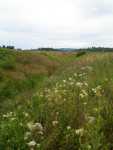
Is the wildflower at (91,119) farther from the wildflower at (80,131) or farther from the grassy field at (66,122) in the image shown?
the wildflower at (80,131)

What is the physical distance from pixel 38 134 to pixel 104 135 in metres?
0.82

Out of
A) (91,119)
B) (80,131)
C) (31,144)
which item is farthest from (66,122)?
(31,144)

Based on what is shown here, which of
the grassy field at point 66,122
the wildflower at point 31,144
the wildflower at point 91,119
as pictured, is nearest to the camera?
the wildflower at point 31,144

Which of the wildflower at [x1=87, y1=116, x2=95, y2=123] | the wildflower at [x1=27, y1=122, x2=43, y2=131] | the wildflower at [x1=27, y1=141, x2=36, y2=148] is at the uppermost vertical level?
the wildflower at [x1=87, y1=116, x2=95, y2=123]

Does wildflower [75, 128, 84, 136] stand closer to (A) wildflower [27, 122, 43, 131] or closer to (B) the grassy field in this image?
(B) the grassy field

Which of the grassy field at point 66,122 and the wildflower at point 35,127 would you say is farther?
the wildflower at point 35,127

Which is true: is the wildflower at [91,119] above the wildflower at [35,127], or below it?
above

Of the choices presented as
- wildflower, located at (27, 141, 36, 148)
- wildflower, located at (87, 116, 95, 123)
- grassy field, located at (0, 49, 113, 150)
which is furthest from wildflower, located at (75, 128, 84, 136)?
wildflower, located at (27, 141, 36, 148)

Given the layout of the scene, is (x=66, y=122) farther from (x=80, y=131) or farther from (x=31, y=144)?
(x=31, y=144)

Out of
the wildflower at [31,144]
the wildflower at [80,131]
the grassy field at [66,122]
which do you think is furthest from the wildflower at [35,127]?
the wildflower at [80,131]

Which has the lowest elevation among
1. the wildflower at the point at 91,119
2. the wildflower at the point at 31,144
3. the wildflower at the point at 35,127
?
the wildflower at the point at 31,144

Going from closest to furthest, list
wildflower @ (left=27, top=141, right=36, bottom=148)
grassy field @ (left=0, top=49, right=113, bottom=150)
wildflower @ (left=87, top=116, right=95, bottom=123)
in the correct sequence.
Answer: wildflower @ (left=27, top=141, right=36, bottom=148)
grassy field @ (left=0, top=49, right=113, bottom=150)
wildflower @ (left=87, top=116, right=95, bottom=123)

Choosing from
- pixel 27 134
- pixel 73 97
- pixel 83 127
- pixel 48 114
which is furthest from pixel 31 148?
pixel 73 97

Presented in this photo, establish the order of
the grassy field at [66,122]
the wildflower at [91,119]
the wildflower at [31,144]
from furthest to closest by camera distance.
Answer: the wildflower at [91,119], the grassy field at [66,122], the wildflower at [31,144]
